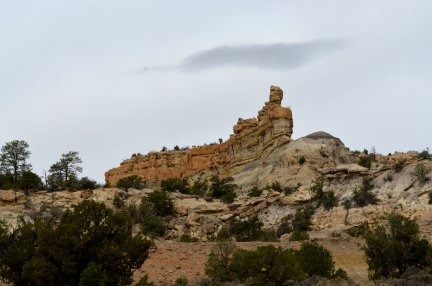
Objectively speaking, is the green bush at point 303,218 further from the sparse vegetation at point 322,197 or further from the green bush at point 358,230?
the green bush at point 358,230

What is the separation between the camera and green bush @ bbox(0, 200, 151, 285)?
82.5 feet

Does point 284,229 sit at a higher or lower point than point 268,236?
higher

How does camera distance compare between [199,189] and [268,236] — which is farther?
[199,189]

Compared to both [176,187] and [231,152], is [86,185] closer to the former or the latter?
[176,187]

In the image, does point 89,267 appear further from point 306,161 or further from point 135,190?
point 306,161

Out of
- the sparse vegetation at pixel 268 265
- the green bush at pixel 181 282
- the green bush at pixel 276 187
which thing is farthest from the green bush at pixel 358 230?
the green bush at pixel 181 282

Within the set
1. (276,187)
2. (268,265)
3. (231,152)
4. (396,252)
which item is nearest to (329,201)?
(276,187)

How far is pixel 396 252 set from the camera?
104ft

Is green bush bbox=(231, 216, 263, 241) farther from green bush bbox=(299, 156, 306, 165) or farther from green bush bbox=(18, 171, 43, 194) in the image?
green bush bbox=(18, 171, 43, 194)

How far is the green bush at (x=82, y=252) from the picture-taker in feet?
82.5

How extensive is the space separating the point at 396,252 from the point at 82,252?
14030 millimetres

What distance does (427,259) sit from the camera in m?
29.6

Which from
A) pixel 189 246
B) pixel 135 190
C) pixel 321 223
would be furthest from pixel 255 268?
pixel 135 190

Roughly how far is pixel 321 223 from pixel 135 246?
22.3 metres
